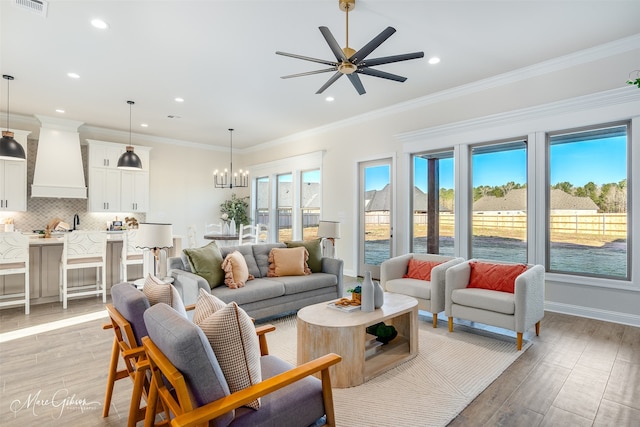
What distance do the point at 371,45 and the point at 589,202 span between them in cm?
345

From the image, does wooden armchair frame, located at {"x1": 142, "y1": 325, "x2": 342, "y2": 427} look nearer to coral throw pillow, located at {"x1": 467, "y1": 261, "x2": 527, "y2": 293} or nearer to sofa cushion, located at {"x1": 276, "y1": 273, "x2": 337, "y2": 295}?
sofa cushion, located at {"x1": 276, "y1": 273, "x2": 337, "y2": 295}

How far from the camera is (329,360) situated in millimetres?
1632

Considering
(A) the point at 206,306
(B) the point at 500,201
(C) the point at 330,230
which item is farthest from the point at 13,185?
(B) the point at 500,201

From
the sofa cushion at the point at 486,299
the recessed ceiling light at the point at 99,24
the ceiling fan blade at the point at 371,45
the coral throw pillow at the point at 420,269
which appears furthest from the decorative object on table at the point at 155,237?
the sofa cushion at the point at 486,299

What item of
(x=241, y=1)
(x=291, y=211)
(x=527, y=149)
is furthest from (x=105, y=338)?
(x=527, y=149)

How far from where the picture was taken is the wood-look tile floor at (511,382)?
2088 mm

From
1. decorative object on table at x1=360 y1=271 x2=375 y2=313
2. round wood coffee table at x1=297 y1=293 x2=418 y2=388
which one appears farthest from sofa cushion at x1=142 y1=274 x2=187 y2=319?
decorative object on table at x1=360 y1=271 x2=375 y2=313

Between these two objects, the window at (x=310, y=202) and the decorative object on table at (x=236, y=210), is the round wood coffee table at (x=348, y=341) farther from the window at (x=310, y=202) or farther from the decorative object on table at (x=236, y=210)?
the decorative object on table at (x=236, y=210)

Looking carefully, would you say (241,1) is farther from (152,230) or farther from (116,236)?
(116,236)

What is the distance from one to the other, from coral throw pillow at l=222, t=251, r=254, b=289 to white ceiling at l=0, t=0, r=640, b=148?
2387mm

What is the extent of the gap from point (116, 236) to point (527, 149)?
6335mm

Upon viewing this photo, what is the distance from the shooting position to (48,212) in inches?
252

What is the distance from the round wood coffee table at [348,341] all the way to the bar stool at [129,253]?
350 cm

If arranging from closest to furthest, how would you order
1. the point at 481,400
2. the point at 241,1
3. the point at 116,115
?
1. the point at 481,400
2. the point at 241,1
3. the point at 116,115
